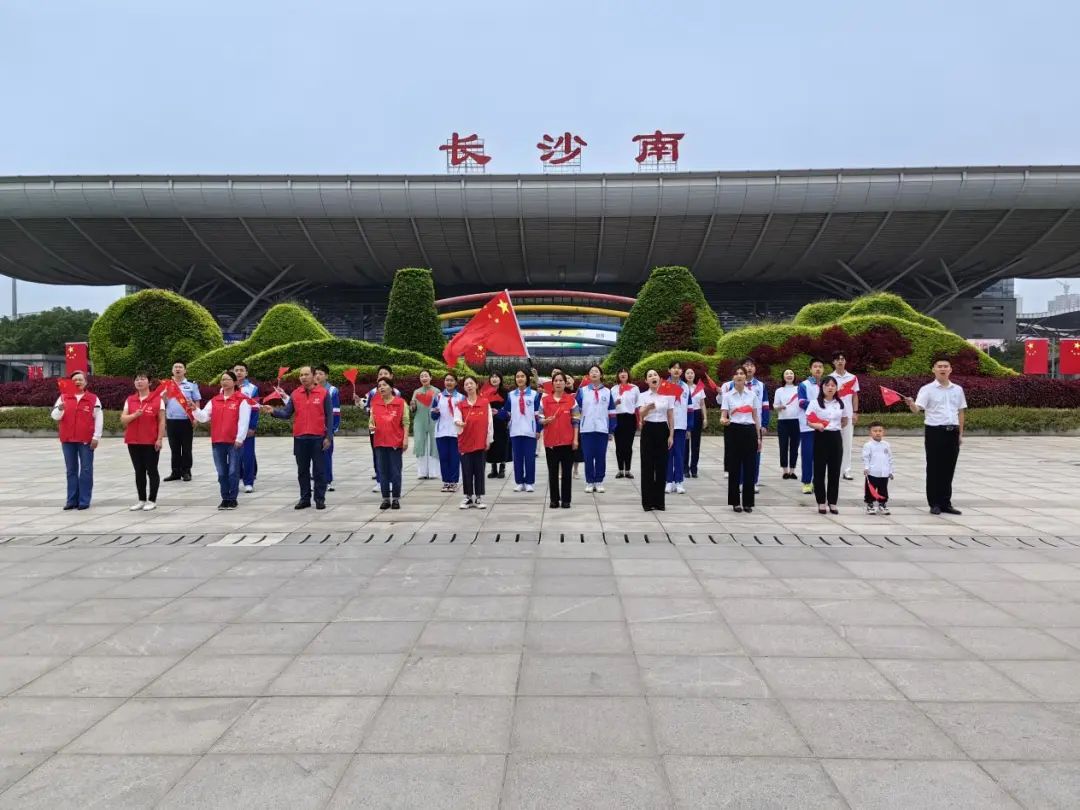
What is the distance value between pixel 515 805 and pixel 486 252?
4251 centimetres

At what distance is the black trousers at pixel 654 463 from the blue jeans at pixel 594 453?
1.39 meters

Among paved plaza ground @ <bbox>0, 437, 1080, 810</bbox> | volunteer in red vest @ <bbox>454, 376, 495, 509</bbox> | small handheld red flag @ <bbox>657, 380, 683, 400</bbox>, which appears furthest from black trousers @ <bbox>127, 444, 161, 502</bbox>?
small handheld red flag @ <bbox>657, 380, 683, 400</bbox>

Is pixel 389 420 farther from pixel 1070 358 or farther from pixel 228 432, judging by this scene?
pixel 1070 358

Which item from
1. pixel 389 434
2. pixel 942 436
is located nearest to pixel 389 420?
pixel 389 434

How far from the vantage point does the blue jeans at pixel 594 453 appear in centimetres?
909

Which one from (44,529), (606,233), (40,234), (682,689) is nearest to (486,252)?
(606,233)

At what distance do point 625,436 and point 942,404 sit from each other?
4193 mm

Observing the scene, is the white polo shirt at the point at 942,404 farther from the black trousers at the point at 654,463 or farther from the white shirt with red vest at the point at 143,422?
the white shirt with red vest at the point at 143,422

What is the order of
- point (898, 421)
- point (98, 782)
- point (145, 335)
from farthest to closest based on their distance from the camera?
point (145, 335) < point (898, 421) < point (98, 782)

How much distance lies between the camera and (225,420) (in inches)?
311

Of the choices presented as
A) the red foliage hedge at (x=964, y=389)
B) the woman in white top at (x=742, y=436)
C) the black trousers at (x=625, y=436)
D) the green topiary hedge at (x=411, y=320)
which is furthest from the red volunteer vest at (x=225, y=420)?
the green topiary hedge at (x=411, y=320)

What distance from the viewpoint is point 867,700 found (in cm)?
309

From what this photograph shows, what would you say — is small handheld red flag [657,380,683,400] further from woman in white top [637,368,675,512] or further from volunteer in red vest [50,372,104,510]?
volunteer in red vest [50,372,104,510]

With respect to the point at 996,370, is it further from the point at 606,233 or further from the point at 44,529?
the point at 606,233
